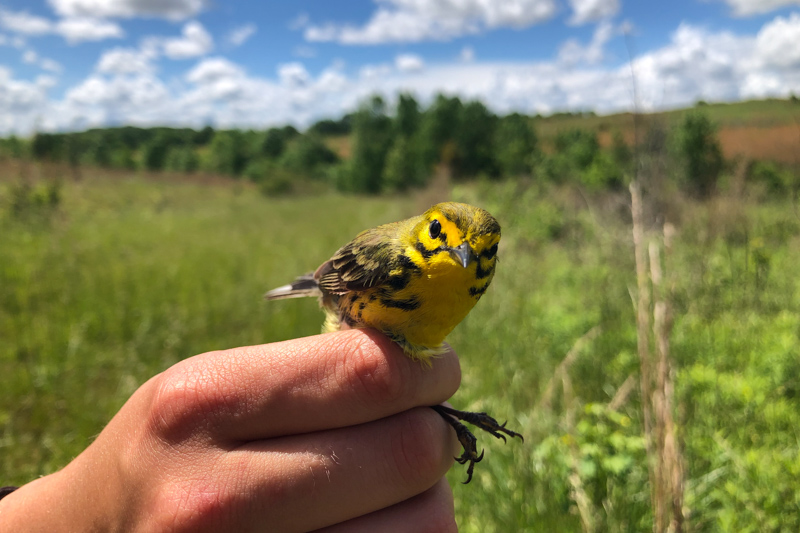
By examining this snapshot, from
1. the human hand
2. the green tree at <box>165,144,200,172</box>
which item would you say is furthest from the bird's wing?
the green tree at <box>165,144,200,172</box>

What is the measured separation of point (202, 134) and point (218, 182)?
1977 inches

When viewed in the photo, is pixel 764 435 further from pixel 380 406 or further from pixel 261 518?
pixel 261 518

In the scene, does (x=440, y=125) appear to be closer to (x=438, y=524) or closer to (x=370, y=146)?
(x=370, y=146)

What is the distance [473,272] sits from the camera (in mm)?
1450

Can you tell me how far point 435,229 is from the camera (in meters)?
1.52

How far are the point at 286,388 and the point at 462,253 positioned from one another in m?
0.67

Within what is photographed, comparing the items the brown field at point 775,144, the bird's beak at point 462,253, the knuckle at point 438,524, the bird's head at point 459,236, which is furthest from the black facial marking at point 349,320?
the brown field at point 775,144

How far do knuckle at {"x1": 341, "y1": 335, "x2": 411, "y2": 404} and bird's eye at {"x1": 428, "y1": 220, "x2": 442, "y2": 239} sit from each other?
442 millimetres

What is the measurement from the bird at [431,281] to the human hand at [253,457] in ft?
0.59

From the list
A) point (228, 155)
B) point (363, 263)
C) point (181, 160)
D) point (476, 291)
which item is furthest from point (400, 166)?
point (181, 160)

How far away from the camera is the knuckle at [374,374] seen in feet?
4.17

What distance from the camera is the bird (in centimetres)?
143

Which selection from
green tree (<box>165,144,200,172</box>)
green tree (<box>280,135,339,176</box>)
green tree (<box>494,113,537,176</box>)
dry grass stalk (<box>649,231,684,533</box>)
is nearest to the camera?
dry grass stalk (<box>649,231,684,533</box>)

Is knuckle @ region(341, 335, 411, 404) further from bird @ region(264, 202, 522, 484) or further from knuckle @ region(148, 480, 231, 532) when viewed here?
knuckle @ region(148, 480, 231, 532)
